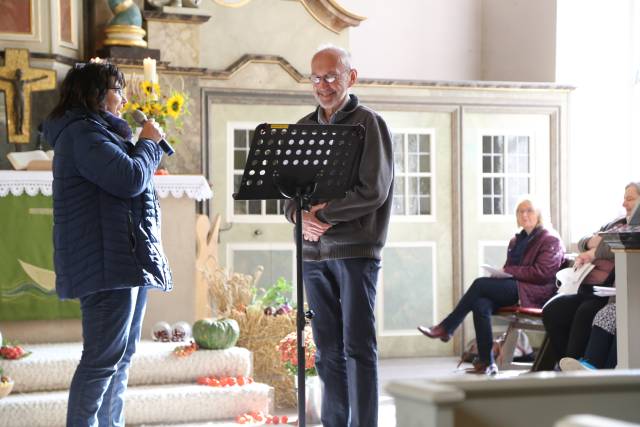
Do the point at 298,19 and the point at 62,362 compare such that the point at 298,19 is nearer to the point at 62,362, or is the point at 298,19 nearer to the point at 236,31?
the point at 236,31

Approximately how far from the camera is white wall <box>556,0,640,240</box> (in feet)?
27.9

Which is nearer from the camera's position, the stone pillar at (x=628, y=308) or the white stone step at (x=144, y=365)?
the stone pillar at (x=628, y=308)

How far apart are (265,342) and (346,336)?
2166mm

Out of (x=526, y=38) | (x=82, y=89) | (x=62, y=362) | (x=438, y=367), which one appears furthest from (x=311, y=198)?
(x=526, y=38)

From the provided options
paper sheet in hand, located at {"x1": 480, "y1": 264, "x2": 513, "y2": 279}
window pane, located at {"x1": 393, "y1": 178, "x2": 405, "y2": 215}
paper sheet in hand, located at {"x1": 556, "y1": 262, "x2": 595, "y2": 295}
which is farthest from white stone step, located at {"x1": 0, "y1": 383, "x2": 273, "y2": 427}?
window pane, located at {"x1": 393, "y1": 178, "x2": 405, "y2": 215}

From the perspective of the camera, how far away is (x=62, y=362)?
4.91 m

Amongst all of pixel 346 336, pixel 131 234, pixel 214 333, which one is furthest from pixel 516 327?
pixel 131 234

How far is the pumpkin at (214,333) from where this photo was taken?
520 cm

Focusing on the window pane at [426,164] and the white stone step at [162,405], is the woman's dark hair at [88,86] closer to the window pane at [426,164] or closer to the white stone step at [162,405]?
the white stone step at [162,405]

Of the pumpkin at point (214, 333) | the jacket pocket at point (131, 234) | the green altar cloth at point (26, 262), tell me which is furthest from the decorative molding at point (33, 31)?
the jacket pocket at point (131, 234)

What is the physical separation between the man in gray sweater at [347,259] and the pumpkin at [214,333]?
4.94 ft

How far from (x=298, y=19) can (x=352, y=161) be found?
4.55 m

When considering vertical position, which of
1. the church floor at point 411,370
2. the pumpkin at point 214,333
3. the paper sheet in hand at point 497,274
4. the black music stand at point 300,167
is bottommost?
the church floor at point 411,370

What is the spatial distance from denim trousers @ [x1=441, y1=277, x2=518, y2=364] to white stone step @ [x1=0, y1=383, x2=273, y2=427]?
2268mm
